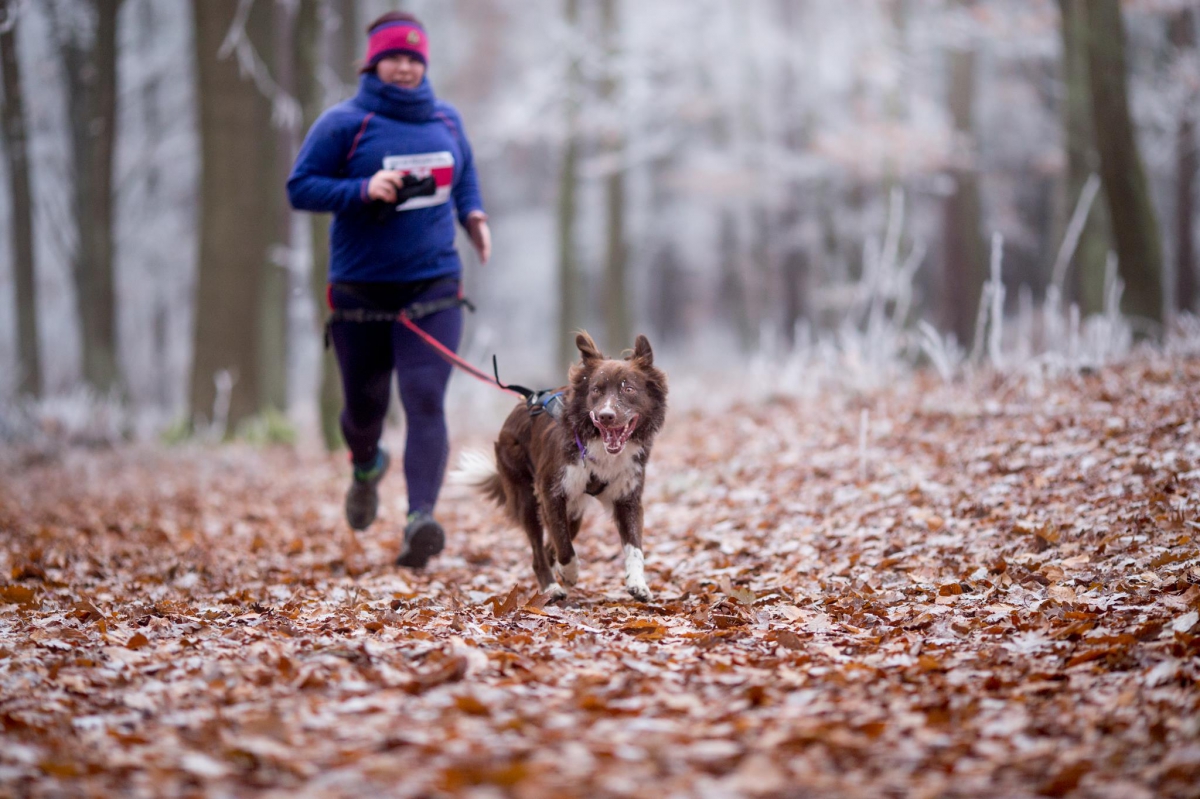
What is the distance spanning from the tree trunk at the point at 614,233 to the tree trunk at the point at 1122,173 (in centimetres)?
960

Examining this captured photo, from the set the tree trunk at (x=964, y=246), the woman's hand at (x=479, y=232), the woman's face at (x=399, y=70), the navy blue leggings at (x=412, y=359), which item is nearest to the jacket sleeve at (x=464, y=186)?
the woman's hand at (x=479, y=232)

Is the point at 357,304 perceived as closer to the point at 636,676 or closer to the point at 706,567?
the point at 706,567

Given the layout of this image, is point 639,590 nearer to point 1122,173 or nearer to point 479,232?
point 479,232

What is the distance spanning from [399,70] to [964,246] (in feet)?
40.8

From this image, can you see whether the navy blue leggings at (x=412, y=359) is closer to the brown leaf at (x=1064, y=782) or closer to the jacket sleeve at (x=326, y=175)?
the jacket sleeve at (x=326, y=175)

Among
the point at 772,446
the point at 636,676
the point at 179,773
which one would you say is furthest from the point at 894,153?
the point at 179,773

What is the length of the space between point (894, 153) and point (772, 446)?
10386 millimetres

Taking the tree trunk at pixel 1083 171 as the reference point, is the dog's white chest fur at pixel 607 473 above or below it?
below

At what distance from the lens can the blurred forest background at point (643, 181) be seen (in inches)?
420

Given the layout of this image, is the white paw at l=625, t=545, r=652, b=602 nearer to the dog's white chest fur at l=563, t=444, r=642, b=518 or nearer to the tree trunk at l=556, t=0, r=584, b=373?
the dog's white chest fur at l=563, t=444, r=642, b=518

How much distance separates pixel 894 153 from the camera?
1650cm

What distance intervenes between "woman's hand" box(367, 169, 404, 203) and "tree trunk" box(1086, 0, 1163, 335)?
714cm

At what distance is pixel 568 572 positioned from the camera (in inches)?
184

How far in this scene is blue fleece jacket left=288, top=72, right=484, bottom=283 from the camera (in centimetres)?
509
